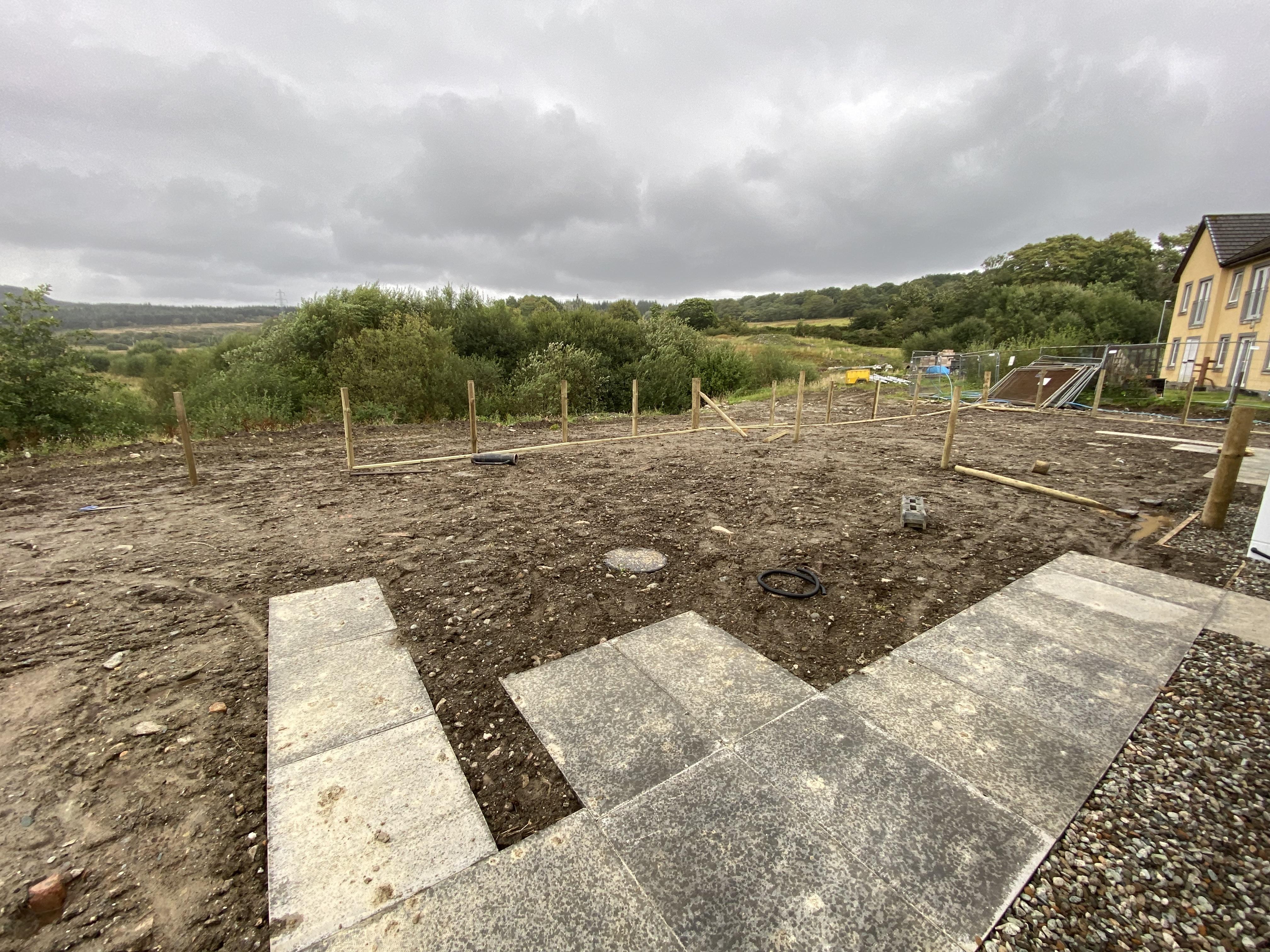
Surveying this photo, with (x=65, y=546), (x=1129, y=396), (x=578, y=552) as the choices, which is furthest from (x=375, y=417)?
(x=1129, y=396)

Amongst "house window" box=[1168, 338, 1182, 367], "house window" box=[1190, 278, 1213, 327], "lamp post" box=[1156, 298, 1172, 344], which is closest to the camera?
"house window" box=[1190, 278, 1213, 327]

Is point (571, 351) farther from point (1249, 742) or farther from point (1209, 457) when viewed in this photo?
point (1249, 742)

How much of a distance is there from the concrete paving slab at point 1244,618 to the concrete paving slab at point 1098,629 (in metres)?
0.15

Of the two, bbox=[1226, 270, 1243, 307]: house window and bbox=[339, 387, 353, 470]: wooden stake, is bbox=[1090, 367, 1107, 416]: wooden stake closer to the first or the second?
bbox=[1226, 270, 1243, 307]: house window

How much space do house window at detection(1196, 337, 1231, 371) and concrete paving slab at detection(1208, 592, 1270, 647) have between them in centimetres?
2196

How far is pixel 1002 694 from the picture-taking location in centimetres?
235

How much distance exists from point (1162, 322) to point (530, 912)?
4384 centimetres

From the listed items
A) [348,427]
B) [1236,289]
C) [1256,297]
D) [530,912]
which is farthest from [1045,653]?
[1236,289]

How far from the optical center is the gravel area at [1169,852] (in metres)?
1.37

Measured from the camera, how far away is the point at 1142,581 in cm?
349

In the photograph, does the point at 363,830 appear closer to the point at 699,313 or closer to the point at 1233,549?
the point at 1233,549

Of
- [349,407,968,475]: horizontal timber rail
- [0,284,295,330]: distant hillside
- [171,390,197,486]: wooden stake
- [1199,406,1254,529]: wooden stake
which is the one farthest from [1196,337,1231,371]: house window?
[0,284,295,330]: distant hillside

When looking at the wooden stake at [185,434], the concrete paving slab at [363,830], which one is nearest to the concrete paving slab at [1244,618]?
the concrete paving slab at [363,830]

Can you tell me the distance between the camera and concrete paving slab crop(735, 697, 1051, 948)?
57.9 inches
